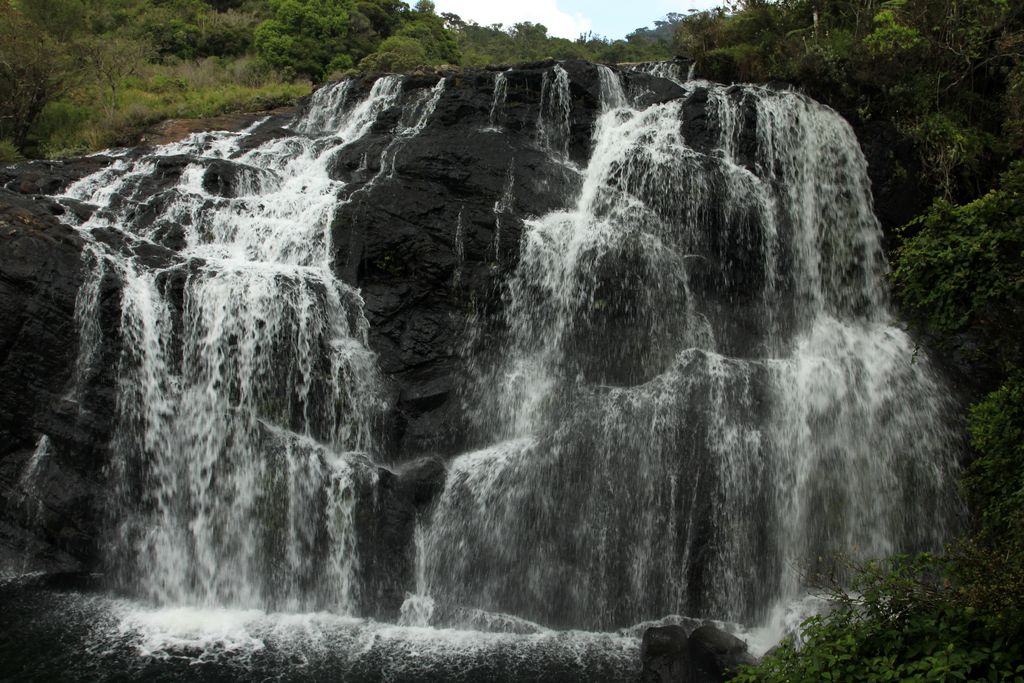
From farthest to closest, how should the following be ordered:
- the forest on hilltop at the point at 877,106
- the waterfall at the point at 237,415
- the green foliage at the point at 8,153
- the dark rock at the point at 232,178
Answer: the green foliage at the point at 8,153
the dark rock at the point at 232,178
the waterfall at the point at 237,415
the forest on hilltop at the point at 877,106

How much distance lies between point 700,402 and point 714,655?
4.45 meters

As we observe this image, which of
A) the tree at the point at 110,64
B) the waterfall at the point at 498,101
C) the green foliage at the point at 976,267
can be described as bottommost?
the green foliage at the point at 976,267

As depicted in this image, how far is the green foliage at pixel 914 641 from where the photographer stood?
6.60 m

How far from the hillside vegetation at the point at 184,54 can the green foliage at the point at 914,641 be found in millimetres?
19987

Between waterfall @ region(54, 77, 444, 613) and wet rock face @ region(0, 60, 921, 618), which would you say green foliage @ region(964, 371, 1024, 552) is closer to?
wet rock face @ region(0, 60, 921, 618)

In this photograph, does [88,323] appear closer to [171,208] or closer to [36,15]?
[171,208]

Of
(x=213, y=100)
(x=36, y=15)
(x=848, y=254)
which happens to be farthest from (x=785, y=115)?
(x=36, y=15)

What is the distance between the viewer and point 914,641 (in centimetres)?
737

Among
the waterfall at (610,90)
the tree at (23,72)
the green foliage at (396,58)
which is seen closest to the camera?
the waterfall at (610,90)

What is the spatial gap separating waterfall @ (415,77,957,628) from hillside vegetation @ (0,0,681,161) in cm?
1108

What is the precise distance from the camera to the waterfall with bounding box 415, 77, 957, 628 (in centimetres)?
1277

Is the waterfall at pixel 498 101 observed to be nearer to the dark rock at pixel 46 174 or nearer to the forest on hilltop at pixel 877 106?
the forest on hilltop at pixel 877 106

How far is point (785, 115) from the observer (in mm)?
17281

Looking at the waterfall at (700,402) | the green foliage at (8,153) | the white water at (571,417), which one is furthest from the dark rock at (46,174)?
the waterfall at (700,402)
